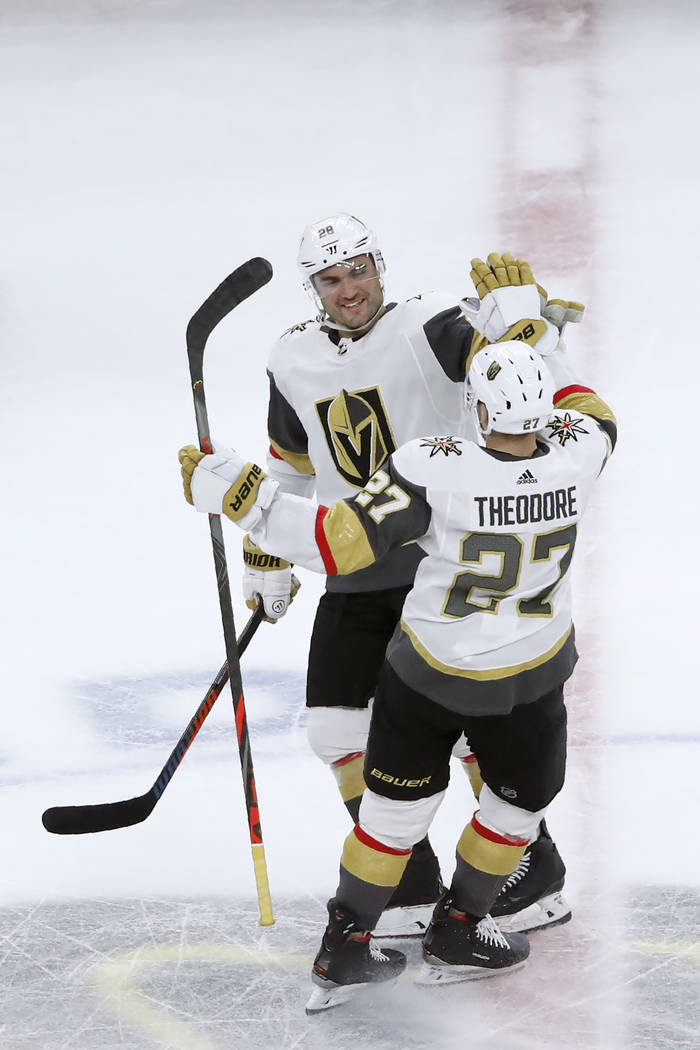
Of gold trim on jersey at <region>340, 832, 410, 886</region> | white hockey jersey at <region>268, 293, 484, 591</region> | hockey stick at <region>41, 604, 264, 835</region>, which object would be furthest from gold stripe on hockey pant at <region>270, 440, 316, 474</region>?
gold trim on jersey at <region>340, 832, 410, 886</region>

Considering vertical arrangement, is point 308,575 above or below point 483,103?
below

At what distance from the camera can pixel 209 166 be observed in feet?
21.5

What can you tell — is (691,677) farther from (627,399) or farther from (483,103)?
(483,103)

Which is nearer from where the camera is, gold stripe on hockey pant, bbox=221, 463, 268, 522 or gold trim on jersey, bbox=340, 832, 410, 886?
gold stripe on hockey pant, bbox=221, 463, 268, 522

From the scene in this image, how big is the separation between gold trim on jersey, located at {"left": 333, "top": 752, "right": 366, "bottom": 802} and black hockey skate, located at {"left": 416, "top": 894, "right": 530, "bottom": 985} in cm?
29

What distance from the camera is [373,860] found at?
8.97 ft

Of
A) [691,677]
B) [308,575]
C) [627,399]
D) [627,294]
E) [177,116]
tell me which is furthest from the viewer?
[177,116]

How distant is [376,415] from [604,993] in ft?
3.77

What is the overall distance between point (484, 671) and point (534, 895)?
0.67 meters

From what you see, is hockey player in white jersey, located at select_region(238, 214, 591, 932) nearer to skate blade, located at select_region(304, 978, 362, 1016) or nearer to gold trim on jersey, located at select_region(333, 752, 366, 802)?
gold trim on jersey, located at select_region(333, 752, 366, 802)

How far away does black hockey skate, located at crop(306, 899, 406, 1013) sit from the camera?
2773 millimetres

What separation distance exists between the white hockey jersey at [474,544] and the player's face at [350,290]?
45 cm

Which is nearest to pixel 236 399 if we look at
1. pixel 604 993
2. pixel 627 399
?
pixel 627 399

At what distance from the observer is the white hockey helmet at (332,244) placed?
9.12 feet
